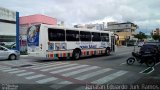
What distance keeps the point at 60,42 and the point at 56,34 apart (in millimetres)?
795

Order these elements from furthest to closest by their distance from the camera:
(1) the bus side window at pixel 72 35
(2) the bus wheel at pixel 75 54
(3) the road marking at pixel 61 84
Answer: (2) the bus wheel at pixel 75 54 → (1) the bus side window at pixel 72 35 → (3) the road marking at pixel 61 84

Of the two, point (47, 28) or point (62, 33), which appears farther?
point (62, 33)

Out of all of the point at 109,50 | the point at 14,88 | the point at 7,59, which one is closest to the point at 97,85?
the point at 14,88

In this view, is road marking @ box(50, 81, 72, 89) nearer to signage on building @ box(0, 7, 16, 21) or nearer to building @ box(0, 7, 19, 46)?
building @ box(0, 7, 19, 46)

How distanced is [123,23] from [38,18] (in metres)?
91.1

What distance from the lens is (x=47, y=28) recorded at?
1788 cm

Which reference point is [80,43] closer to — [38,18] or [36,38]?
[36,38]

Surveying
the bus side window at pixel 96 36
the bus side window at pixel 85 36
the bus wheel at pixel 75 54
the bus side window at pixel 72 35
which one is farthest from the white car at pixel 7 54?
the bus side window at pixel 96 36

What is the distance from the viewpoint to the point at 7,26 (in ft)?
111

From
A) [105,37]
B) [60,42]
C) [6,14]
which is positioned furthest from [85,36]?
[6,14]

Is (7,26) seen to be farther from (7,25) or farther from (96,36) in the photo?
(96,36)

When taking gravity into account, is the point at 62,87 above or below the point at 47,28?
below

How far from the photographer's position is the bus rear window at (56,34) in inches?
710

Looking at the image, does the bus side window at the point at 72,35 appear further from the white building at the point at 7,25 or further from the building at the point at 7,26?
the white building at the point at 7,25
